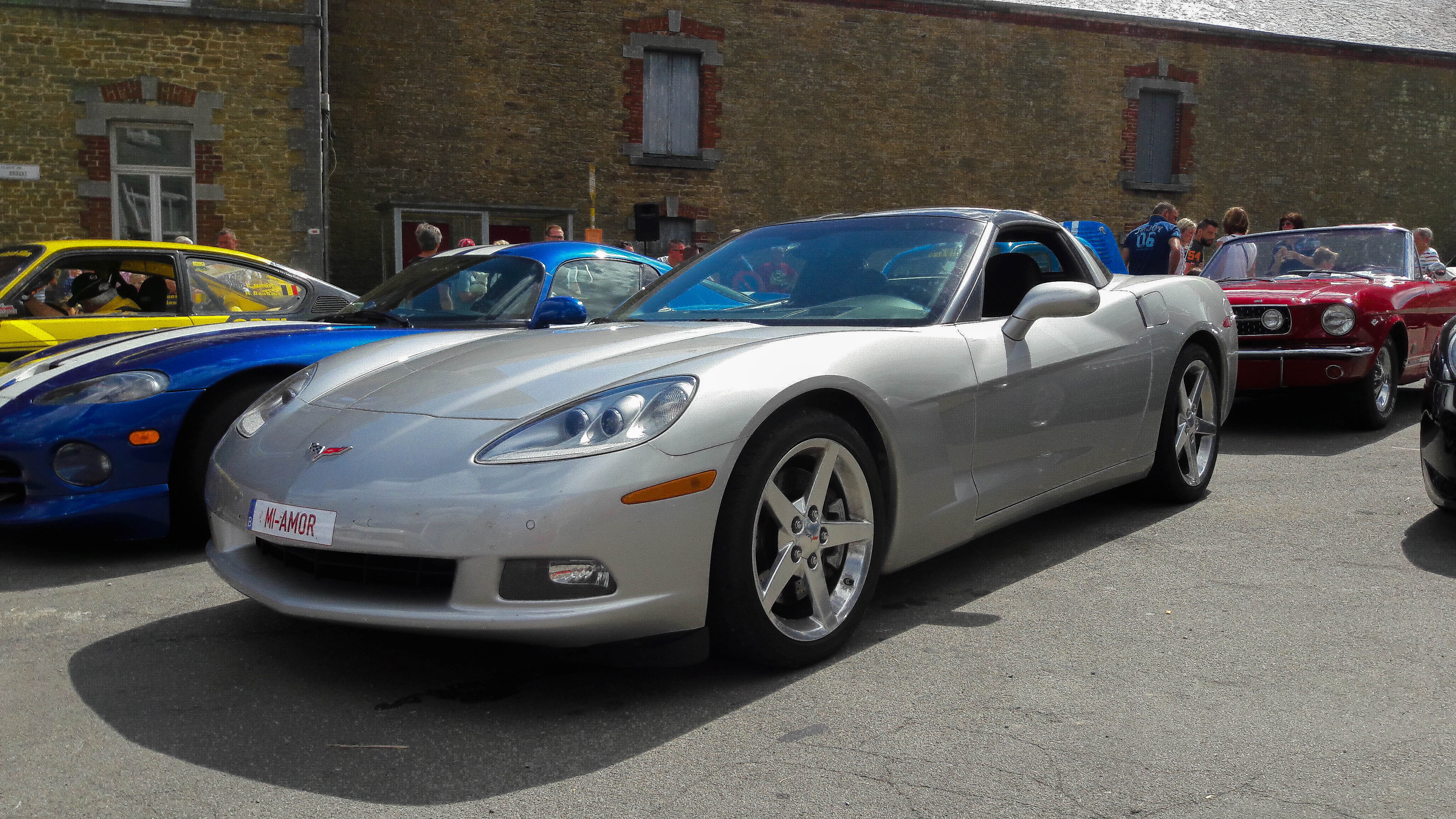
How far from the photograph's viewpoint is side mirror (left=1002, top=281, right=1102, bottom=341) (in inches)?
150

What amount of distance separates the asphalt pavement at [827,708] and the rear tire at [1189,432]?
0.77 metres

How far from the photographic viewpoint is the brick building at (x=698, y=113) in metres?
15.2

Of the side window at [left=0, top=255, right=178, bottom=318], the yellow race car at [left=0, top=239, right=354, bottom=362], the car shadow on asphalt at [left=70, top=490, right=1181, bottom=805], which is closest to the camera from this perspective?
the car shadow on asphalt at [left=70, top=490, right=1181, bottom=805]

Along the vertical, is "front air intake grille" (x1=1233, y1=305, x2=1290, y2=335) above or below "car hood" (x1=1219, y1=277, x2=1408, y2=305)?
Result: below

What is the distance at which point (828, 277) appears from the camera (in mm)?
4090

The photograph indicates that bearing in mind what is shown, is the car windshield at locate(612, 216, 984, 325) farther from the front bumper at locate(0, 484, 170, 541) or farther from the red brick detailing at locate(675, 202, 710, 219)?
the red brick detailing at locate(675, 202, 710, 219)

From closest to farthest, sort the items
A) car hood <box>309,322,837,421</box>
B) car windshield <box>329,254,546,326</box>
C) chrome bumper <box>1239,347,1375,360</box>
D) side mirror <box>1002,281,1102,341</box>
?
car hood <box>309,322,837,421</box>
side mirror <box>1002,281,1102,341</box>
car windshield <box>329,254,546,326</box>
chrome bumper <box>1239,347,1375,360</box>

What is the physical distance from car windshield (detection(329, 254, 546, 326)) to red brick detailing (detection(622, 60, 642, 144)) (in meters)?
13.7

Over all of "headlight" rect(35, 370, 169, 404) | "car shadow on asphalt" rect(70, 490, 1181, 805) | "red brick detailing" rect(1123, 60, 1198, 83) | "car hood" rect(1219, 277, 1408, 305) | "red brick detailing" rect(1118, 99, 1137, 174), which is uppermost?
"red brick detailing" rect(1123, 60, 1198, 83)

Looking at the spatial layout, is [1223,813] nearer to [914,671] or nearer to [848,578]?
[914,671]

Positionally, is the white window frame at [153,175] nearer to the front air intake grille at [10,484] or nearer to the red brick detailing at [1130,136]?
the front air intake grille at [10,484]

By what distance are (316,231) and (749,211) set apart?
7.61 metres

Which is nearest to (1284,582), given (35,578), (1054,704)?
(1054,704)

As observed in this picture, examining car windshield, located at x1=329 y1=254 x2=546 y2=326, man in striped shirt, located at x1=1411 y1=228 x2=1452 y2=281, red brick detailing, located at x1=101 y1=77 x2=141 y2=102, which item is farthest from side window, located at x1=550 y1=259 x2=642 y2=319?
red brick detailing, located at x1=101 y1=77 x2=141 y2=102
